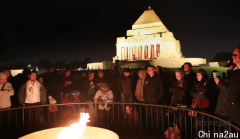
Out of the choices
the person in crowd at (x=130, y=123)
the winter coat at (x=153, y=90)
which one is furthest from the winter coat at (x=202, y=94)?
the person in crowd at (x=130, y=123)

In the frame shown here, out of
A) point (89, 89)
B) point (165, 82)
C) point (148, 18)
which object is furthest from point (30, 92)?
point (148, 18)

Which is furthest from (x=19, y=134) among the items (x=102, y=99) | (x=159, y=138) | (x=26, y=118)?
(x=159, y=138)

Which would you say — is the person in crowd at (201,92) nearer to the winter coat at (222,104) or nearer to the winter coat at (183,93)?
the winter coat at (183,93)

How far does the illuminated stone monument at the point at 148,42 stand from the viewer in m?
39.4

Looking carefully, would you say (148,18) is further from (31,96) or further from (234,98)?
(234,98)

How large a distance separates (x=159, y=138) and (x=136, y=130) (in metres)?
0.85

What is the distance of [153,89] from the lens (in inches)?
260

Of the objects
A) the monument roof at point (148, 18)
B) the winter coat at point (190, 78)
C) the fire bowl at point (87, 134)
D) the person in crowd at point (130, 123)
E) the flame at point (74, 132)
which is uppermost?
the monument roof at point (148, 18)

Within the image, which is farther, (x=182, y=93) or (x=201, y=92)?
(x=182, y=93)

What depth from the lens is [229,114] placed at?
4.28m

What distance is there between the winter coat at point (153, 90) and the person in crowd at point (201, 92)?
Result: 118 centimetres

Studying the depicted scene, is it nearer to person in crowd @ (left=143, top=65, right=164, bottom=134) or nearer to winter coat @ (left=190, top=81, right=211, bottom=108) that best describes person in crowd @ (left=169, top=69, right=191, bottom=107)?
winter coat @ (left=190, top=81, right=211, bottom=108)

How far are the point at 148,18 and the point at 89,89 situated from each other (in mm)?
41893

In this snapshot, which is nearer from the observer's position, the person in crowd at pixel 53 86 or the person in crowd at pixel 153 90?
the person in crowd at pixel 153 90
